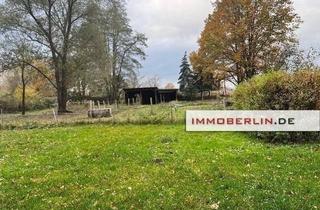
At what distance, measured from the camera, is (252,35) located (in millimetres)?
43969

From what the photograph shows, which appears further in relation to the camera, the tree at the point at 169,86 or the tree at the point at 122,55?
the tree at the point at 169,86

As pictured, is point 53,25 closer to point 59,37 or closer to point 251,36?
point 59,37

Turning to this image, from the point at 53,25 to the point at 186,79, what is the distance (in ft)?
105

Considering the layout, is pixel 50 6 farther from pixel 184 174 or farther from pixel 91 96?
pixel 184 174

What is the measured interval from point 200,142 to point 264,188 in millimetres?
5840

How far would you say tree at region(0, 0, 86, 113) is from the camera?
134 ft

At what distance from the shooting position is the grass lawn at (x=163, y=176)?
839 centimetres

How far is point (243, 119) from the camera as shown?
18688 mm

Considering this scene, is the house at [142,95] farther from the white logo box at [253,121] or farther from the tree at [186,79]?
the white logo box at [253,121]

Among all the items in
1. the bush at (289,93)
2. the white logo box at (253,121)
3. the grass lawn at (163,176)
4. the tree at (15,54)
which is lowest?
the grass lawn at (163,176)

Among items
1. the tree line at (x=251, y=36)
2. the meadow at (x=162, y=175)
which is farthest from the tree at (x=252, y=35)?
the meadow at (x=162, y=175)

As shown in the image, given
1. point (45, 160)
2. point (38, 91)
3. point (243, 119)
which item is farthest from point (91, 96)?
point (45, 160)

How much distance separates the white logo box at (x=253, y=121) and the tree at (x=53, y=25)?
85.2 feet

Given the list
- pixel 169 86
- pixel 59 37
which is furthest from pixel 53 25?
pixel 169 86
